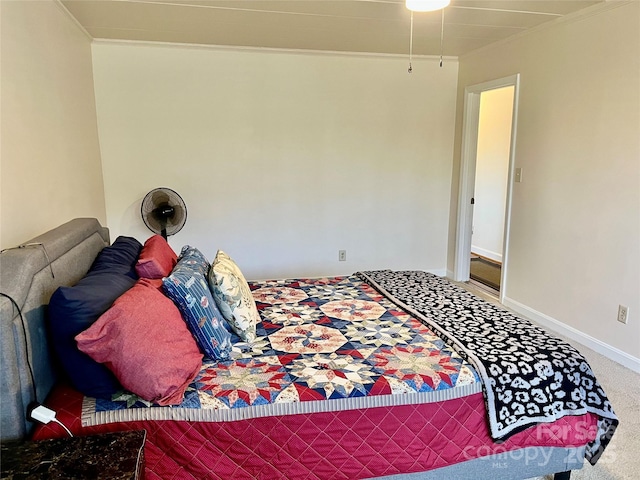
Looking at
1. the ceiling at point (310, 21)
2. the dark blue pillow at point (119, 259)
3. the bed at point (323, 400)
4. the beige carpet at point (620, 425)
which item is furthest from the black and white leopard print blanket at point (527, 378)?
the ceiling at point (310, 21)

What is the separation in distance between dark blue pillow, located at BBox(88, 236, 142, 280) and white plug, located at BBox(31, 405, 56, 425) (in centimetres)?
65

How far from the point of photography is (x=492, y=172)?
6105 mm

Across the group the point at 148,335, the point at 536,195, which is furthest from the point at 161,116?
the point at 536,195

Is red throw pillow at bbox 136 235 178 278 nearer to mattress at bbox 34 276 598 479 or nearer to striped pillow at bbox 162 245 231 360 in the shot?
A: striped pillow at bbox 162 245 231 360

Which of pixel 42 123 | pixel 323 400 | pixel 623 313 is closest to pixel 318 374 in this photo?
Result: pixel 323 400

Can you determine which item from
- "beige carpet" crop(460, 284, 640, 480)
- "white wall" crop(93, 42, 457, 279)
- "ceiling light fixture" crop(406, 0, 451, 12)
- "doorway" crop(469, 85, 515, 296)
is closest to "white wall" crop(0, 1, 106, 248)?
"white wall" crop(93, 42, 457, 279)

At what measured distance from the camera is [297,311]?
2400 mm

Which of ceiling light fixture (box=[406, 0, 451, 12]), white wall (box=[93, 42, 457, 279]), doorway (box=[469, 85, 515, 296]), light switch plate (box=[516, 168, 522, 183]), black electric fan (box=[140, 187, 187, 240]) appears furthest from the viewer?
doorway (box=[469, 85, 515, 296])

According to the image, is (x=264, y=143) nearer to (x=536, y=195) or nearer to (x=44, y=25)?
(x=44, y=25)

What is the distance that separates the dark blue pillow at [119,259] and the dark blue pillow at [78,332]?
1.40 feet

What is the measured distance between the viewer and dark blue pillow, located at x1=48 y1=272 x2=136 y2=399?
1.45 meters

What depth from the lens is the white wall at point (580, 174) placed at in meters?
2.89

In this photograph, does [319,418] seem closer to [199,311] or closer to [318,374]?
[318,374]

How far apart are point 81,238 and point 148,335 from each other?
3.15 ft
